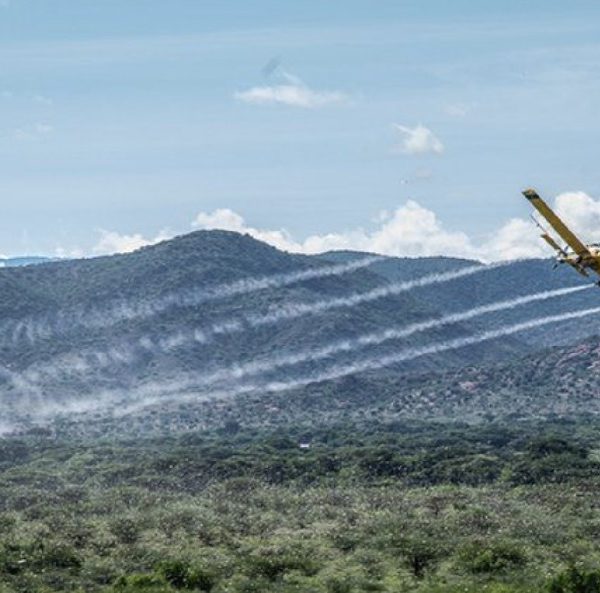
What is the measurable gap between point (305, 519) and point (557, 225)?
3499 centimetres

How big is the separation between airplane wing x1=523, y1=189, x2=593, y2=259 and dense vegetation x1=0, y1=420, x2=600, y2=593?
1419cm

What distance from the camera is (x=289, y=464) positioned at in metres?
118

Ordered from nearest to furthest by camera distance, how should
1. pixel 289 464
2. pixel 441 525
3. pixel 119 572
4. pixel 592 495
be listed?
1. pixel 119 572
2. pixel 441 525
3. pixel 592 495
4. pixel 289 464

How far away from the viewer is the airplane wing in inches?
2105

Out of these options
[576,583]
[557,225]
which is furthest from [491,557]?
[557,225]

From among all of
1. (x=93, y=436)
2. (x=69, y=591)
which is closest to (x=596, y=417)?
(x=93, y=436)

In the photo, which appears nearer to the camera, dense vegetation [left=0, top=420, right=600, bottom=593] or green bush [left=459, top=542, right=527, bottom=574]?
dense vegetation [left=0, top=420, right=600, bottom=593]

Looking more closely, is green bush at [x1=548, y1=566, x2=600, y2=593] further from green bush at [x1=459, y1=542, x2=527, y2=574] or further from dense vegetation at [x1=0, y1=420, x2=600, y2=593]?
green bush at [x1=459, y1=542, x2=527, y2=574]

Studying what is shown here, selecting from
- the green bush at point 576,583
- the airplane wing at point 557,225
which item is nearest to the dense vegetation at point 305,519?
the green bush at point 576,583

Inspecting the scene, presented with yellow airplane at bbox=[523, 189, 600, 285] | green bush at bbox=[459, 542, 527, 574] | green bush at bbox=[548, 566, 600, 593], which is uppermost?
yellow airplane at bbox=[523, 189, 600, 285]

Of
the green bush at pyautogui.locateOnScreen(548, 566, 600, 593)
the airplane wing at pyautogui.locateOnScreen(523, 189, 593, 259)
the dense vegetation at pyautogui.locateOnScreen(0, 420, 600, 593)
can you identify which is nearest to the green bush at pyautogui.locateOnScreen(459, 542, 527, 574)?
the dense vegetation at pyautogui.locateOnScreen(0, 420, 600, 593)

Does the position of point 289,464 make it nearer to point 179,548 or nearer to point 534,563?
point 179,548

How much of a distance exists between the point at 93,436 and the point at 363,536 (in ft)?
411

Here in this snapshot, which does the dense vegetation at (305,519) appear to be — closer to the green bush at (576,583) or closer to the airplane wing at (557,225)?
the green bush at (576,583)
